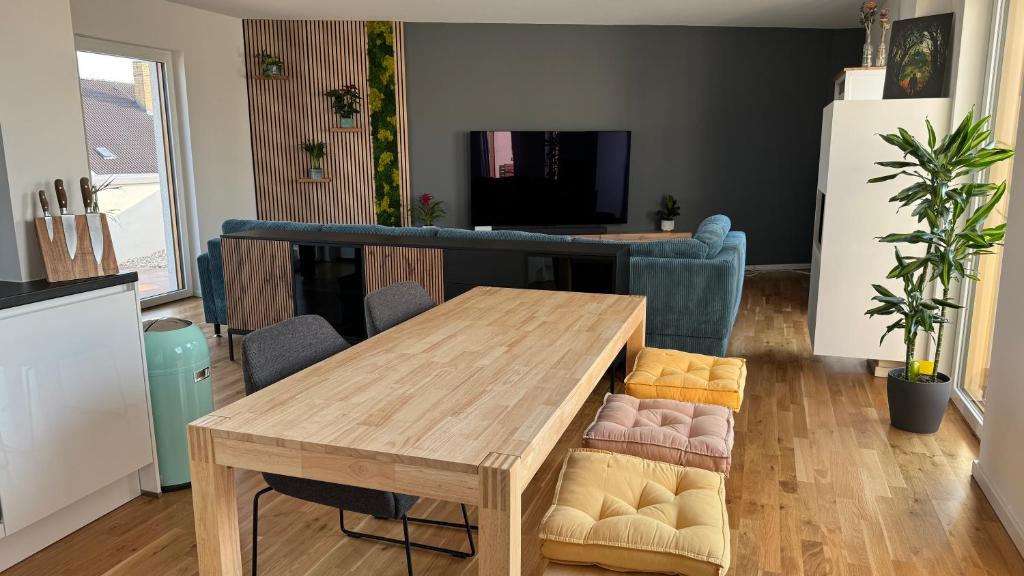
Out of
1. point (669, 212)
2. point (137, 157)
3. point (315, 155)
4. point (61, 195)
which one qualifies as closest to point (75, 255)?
point (61, 195)

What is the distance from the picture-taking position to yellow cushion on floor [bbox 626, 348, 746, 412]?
8.70 feet

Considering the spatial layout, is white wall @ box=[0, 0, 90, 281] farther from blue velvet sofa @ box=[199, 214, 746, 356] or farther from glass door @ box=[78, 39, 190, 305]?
glass door @ box=[78, 39, 190, 305]

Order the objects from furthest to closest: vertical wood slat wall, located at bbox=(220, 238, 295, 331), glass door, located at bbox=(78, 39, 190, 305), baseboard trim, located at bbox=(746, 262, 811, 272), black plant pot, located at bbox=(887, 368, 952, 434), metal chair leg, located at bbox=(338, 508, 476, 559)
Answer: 1. baseboard trim, located at bbox=(746, 262, 811, 272)
2. glass door, located at bbox=(78, 39, 190, 305)
3. vertical wood slat wall, located at bbox=(220, 238, 295, 331)
4. black plant pot, located at bbox=(887, 368, 952, 434)
5. metal chair leg, located at bbox=(338, 508, 476, 559)

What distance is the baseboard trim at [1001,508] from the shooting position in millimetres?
2467

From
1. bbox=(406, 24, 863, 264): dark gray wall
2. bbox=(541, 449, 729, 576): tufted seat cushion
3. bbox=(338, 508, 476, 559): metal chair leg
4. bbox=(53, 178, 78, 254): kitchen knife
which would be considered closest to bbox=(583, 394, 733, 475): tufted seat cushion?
bbox=(541, 449, 729, 576): tufted seat cushion

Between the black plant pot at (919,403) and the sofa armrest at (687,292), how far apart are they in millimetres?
932

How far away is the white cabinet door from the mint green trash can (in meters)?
0.07

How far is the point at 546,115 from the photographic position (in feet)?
26.1

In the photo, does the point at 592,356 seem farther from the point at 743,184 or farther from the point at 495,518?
the point at 743,184

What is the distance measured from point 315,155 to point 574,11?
10.1 ft

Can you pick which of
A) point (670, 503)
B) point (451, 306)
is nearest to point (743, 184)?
point (451, 306)

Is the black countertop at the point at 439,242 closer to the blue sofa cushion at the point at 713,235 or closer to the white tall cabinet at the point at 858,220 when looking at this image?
the blue sofa cushion at the point at 713,235

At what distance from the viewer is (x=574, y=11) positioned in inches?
278

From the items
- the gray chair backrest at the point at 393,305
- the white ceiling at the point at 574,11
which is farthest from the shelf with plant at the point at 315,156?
the gray chair backrest at the point at 393,305
